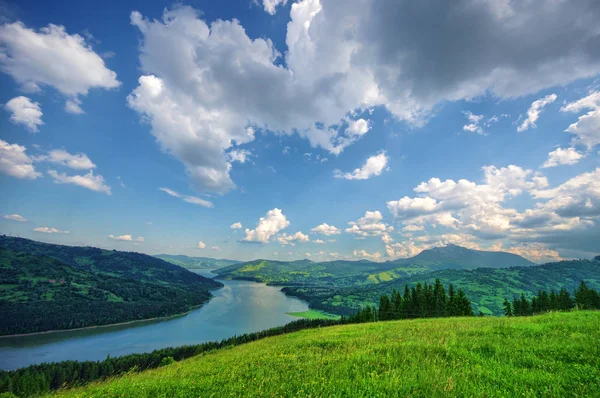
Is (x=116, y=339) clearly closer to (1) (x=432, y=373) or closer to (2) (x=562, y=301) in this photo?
(1) (x=432, y=373)

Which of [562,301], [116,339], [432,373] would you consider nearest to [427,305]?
[562,301]

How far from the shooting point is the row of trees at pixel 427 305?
57438mm

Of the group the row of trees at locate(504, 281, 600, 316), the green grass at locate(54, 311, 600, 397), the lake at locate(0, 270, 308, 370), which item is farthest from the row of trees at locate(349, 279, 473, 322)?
the lake at locate(0, 270, 308, 370)

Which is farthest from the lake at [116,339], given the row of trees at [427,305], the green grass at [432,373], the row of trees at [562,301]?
the green grass at [432,373]

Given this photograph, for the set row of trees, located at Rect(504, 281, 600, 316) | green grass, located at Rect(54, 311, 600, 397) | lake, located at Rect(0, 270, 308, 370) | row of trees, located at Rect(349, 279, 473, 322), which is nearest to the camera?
green grass, located at Rect(54, 311, 600, 397)

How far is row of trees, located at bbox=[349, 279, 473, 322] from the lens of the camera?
5744 centimetres

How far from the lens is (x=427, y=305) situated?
61.4 metres

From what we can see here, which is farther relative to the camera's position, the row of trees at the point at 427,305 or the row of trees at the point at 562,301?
the row of trees at the point at 427,305

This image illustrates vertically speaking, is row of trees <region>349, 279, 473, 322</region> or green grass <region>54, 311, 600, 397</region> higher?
green grass <region>54, 311, 600, 397</region>

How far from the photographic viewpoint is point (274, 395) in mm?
6152

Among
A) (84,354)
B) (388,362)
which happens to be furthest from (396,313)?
(84,354)

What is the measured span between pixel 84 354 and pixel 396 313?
15202 cm

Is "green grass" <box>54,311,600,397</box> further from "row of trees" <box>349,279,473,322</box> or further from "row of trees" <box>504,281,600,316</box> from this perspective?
"row of trees" <box>504,281,600,316</box>

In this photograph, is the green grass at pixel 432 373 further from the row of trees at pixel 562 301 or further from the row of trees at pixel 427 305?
the row of trees at pixel 562 301
